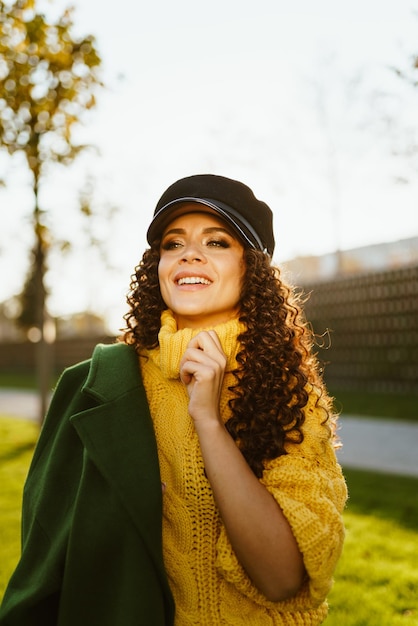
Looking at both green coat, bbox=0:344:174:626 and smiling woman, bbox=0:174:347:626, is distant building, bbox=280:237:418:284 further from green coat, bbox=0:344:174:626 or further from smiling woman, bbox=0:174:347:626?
green coat, bbox=0:344:174:626

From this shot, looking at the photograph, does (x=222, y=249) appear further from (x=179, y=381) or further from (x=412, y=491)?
(x=412, y=491)

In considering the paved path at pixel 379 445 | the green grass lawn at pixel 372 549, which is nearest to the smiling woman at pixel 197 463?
the green grass lawn at pixel 372 549

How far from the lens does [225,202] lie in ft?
6.11

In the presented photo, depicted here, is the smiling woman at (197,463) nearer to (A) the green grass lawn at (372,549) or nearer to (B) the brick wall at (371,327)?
(A) the green grass lawn at (372,549)

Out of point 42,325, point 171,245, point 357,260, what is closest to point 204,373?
point 171,245

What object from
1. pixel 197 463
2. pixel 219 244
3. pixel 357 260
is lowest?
pixel 197 463

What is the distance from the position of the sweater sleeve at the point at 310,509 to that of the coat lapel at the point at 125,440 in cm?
21

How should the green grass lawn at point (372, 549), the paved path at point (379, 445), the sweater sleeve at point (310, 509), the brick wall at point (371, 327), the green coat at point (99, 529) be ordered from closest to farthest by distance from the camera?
1. the sweater sleeve at point (310, 509)
2. the green coat at point (99, 529)
3. the green grass lawn at point (372, 549)
4. the paved path at point (379, 445)
5. the brick wall at point (371, 327)

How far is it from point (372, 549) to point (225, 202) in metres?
2.91

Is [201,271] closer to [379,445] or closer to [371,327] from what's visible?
[379,445]

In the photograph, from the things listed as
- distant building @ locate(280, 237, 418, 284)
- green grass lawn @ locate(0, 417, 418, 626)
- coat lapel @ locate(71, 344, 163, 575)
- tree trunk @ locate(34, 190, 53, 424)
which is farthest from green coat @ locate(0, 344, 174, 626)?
distant building @ locate(280, 237, 418, 284)

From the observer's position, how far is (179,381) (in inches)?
74.7

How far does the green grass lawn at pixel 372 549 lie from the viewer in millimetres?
3119

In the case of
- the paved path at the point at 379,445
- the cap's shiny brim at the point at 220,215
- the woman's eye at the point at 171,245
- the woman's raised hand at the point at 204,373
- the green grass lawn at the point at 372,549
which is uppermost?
the cap's shiny brim at the point at 220,215
